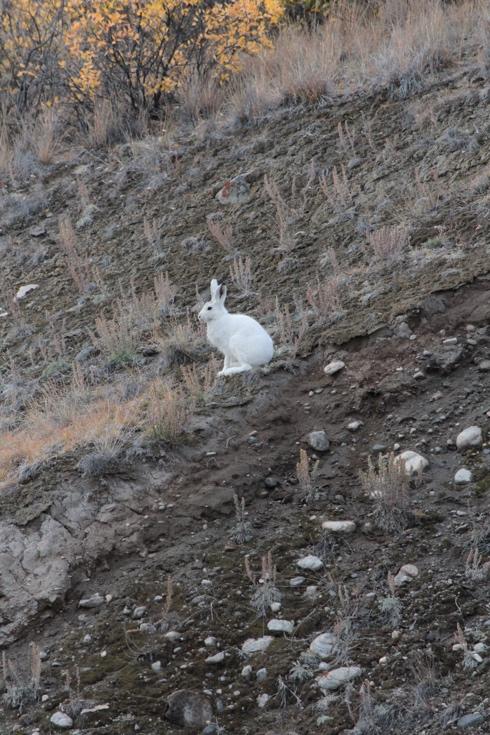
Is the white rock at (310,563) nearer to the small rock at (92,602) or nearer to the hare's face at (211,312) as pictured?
the small rock at (92,602)

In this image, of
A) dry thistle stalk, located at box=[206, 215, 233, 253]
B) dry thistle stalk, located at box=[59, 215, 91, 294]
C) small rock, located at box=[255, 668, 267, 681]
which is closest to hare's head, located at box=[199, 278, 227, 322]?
dry thistle stalk, located at box=[206, 215, 233, 253]

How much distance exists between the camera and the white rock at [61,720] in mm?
4609

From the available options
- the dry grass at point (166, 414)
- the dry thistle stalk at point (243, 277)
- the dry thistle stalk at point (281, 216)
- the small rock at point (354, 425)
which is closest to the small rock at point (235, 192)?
the dry thistle stalk at point (281, 216)

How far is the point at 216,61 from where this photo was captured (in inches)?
512

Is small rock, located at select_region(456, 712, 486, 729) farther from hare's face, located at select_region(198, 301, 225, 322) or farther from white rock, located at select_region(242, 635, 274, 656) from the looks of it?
hare's face, located at select_region(198, 301, 225, 322)

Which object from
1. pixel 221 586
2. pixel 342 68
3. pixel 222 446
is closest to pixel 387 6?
pixel 342 68

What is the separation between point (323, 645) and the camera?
4.75 m

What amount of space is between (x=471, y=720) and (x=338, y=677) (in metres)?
0.71

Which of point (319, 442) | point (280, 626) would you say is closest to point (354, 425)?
point (319, 442)

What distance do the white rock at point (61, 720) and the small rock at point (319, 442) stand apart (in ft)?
7.60

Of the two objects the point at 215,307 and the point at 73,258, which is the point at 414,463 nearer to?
the point at 215,307

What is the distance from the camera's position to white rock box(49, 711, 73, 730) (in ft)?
15.1

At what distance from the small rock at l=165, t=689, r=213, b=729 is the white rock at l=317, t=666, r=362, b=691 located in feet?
1.72

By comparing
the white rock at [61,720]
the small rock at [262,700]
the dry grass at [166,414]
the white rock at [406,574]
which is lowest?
the small rock at [262,700]
